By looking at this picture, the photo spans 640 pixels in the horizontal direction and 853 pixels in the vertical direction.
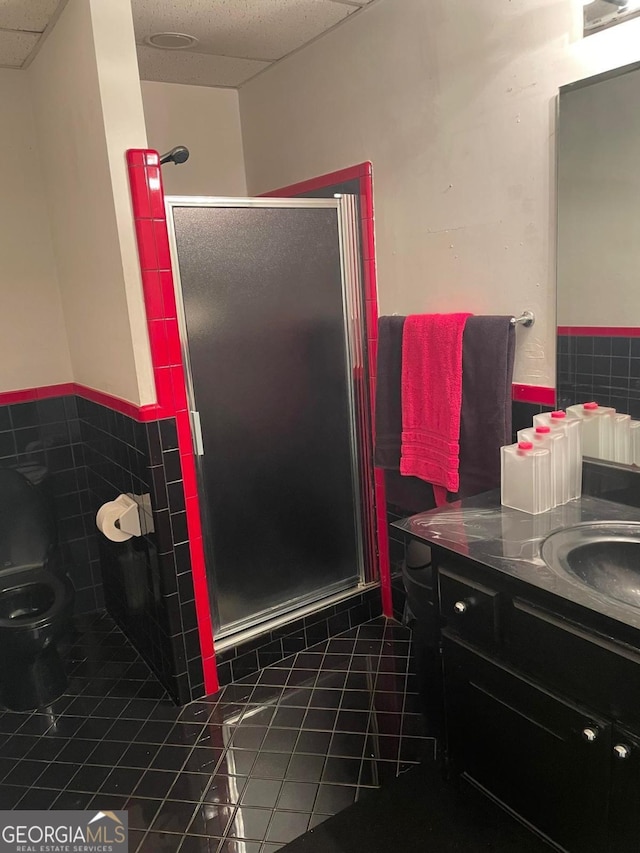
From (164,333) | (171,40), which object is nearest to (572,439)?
(164,333)

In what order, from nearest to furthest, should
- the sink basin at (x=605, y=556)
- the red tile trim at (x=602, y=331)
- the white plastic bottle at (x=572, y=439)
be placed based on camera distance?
the sink basin at (x=605, y=556)
the red tile trim at (x=602, y=331)
the white plastic bottle at (x=572, y=439)

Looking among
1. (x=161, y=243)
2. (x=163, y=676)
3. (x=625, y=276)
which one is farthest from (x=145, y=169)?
(x=163, y=676)

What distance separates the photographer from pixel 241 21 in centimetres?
215

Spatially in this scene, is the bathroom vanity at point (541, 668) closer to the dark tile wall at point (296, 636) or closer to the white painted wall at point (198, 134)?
the dark tile wall at point (296, 636)

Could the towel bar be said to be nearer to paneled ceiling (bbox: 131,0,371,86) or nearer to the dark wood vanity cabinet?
the dark wood vanity cabinet

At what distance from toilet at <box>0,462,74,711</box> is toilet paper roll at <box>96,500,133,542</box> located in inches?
14.2

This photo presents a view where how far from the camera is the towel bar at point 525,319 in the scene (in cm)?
184

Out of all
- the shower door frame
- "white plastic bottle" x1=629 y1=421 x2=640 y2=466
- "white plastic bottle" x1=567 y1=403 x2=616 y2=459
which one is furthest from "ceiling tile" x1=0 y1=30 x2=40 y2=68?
"white plastic bottle" x1=629 y1=421 x2=640 y2=466

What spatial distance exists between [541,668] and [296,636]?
4.08 ft

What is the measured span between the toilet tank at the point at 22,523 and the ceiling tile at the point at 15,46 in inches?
59.2

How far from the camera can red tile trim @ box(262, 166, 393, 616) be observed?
2344mm

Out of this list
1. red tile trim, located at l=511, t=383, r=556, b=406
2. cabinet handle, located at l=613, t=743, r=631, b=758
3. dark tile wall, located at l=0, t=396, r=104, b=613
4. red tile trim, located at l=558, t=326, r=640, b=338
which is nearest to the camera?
cabinet handle, located at l=613, t=743, r=631, b=758

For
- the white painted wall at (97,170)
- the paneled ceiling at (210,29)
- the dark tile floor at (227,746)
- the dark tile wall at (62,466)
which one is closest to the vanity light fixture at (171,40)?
the paneled ceiling at (210,29)

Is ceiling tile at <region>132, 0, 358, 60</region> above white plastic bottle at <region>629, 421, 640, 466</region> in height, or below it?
above
